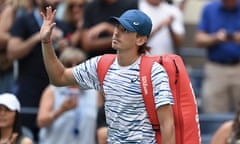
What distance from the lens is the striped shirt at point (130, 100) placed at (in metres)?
5.57

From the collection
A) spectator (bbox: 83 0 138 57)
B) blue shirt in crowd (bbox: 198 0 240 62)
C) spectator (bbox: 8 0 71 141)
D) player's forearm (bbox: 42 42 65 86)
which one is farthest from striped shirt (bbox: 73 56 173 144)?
blue shirt in crowd (bbox: 198 0 240 62)

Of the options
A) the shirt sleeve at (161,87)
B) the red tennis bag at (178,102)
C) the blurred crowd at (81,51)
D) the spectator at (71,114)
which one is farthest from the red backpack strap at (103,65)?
the spectator at (71,114)

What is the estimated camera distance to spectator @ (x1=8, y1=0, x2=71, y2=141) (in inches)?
355

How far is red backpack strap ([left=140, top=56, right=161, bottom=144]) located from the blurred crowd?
187cm

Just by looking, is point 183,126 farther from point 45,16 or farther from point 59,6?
point 59,6

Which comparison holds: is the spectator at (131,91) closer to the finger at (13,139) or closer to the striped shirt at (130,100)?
the striped shirt at (130,100)

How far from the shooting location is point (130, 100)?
5.63 m

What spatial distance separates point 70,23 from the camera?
9.81 m

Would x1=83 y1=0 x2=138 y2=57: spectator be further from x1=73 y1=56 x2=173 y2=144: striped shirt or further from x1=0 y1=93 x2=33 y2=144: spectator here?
x1=73 y1=56 x2=173 y2=144: striped shirt

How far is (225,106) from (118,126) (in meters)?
4.50

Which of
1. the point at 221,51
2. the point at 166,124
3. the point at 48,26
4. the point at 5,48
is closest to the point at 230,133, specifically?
the point at 166,124

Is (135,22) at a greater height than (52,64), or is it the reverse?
(135,22)

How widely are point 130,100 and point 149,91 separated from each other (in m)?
0.14

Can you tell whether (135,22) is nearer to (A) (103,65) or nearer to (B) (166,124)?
(A) (103,65)
